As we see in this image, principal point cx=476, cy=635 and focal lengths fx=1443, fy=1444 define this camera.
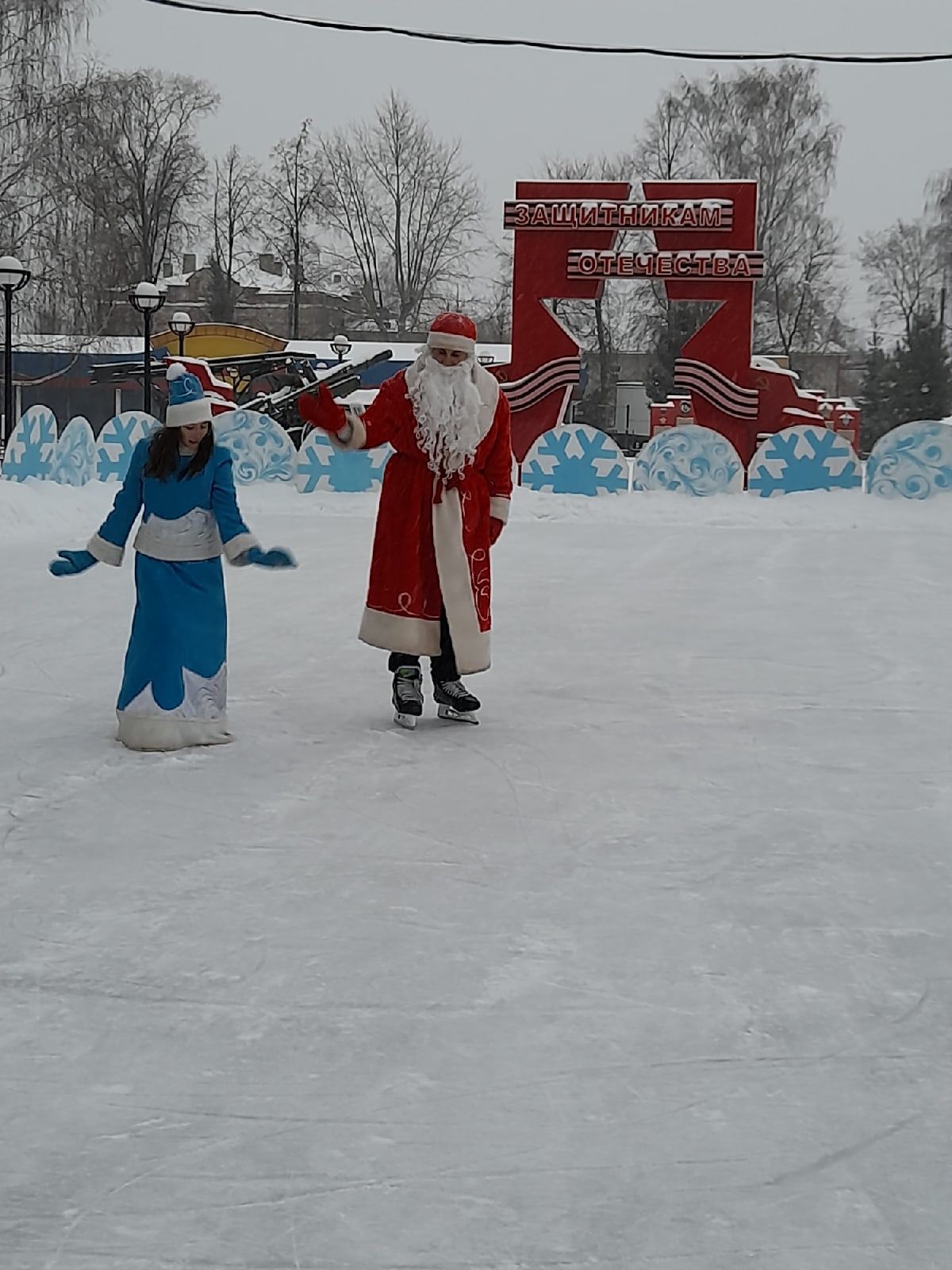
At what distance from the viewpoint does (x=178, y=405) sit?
4.50m

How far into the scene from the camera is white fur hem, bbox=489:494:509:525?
16.5 feet

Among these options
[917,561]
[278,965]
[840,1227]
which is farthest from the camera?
[917,561]

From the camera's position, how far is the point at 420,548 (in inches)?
192

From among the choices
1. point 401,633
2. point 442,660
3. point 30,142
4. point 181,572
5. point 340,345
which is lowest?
point 442,660

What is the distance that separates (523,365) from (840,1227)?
1668 centimetres

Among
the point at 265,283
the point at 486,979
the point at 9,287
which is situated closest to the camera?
the point at 486,979

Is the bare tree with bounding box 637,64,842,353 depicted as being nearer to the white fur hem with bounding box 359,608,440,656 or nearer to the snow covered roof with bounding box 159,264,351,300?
the snow covered roof with bounding box 159,264,351,300

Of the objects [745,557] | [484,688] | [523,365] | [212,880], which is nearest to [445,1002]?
[212,880]

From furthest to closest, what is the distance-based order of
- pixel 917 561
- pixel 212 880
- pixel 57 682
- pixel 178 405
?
pixel 917 561, pixel 57 682, pixel 178 405, pixel 212 880

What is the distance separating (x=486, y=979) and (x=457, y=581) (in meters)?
2.27

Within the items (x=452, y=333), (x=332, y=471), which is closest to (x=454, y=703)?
(x=452, y=333)

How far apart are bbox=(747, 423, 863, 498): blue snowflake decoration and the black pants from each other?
36.7ft

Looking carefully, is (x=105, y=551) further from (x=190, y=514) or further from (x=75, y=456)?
(x=75, y=456)

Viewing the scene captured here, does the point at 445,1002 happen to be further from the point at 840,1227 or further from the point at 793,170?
the point at 793,170
